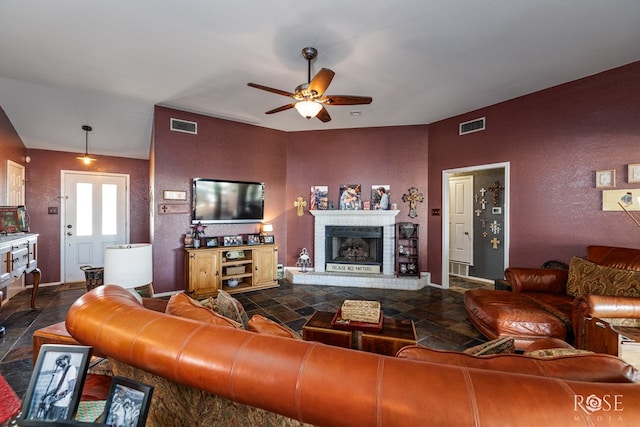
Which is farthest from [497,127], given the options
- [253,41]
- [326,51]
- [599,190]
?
[253,41]

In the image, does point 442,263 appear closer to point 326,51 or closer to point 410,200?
point 410,200

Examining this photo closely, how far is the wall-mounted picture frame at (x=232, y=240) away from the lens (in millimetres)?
4459

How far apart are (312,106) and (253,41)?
0.80 meters

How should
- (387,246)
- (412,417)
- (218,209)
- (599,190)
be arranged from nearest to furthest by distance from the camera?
(412,417) < (599,190) < (218,209) < (387,246)

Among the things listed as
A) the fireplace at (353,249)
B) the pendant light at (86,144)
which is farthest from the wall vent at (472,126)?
the pendant light at (86,144)

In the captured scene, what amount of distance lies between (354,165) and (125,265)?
4027 millimetres

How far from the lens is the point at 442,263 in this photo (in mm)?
4660

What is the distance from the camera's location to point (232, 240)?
4520mm

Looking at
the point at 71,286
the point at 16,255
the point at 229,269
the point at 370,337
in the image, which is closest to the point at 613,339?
the point at 370,337

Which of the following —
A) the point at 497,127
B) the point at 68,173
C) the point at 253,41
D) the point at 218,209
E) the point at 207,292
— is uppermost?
the point at 253,41

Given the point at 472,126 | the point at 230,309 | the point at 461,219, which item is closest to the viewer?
the point at 230,309

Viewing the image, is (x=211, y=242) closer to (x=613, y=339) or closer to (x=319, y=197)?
(x=319, y=197)

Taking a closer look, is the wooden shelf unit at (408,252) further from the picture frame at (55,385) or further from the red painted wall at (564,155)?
the picture frame at (55,385)

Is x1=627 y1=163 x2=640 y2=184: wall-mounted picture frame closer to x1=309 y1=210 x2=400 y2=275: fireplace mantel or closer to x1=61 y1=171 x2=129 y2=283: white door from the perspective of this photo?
x1=309 y1=210 x2=400 y2=275: fireplace mantel
